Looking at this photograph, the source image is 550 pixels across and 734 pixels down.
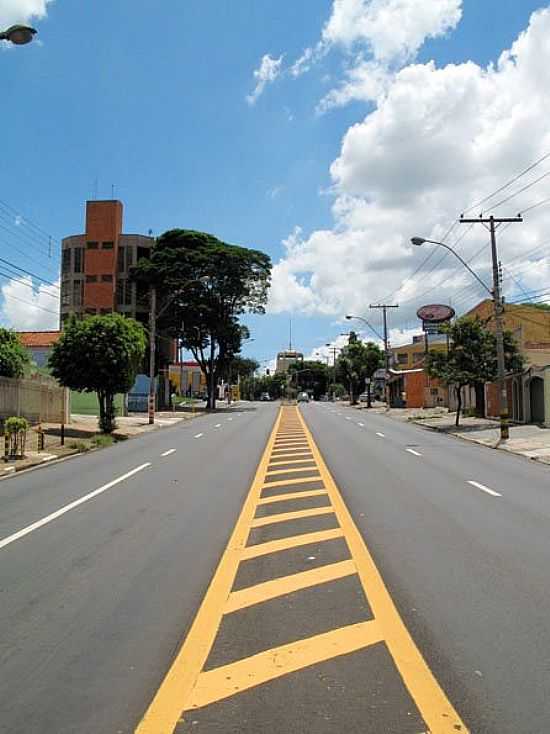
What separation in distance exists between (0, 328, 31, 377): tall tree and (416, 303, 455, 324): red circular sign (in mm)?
44578

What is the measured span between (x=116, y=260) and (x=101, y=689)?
81418 mm

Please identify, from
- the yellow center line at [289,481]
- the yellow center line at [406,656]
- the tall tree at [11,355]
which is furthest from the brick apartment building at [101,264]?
the yellow center line at [406,656]

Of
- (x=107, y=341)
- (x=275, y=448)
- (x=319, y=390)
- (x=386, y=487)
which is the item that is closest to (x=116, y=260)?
(x=107, y=341)

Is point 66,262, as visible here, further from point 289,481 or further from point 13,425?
point 289,481

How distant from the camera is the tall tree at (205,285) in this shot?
6962cm

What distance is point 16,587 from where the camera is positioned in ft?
25.2

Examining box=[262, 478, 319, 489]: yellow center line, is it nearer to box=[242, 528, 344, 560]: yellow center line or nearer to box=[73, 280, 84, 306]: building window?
box=[242, 528, 344, 560]: yellow center line

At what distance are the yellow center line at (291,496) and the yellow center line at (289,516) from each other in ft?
3.59

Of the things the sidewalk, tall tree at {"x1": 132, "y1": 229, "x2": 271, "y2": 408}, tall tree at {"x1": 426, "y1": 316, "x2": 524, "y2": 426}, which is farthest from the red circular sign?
tall tree at {"x1": 426, "y1": 316, "x2": 524, "y2": 426}

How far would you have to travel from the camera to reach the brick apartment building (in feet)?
270

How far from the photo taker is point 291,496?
541 inches

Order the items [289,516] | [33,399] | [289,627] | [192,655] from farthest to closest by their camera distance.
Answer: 1. [33,399]
2. [289,516]
3. [289,627]
4. [192,655]

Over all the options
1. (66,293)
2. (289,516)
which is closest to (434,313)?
(66,293)

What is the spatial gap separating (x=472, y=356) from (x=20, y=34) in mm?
30786
